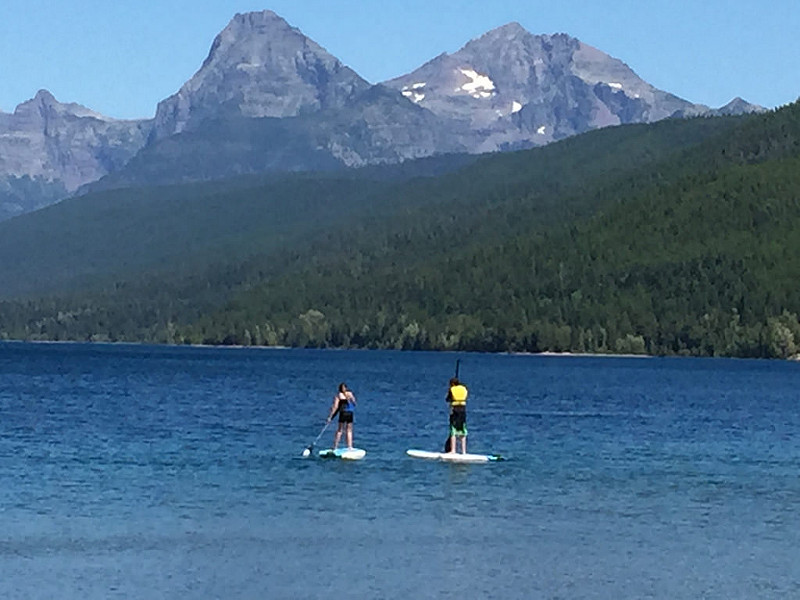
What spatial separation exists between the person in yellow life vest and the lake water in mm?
2752

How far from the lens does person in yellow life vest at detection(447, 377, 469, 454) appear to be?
95125 mm

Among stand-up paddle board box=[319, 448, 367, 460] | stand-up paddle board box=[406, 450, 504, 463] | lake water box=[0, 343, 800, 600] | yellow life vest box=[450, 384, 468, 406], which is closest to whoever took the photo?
lake water box=[0, 343, 800, 600]

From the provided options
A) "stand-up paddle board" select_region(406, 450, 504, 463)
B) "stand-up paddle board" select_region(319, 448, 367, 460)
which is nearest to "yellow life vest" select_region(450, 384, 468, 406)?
"stand-up paddle board" select_region(406, 450, 504, 463)

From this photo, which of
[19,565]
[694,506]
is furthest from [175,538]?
[694,506]

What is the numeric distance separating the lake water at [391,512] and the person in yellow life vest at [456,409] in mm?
2752

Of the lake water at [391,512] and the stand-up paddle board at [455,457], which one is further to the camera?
the stand-up paddle board at [455,457]

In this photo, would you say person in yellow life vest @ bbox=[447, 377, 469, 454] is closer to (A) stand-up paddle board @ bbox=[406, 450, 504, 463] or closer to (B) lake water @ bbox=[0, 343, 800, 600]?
(A) stand-up paddle board @ bbox=[406, 450, 504, 463]

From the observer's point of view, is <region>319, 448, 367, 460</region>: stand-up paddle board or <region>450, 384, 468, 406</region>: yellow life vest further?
<region>319, 448, 367, 460</region>: stand-up paddle board

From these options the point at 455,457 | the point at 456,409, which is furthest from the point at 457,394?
the point at 455,457

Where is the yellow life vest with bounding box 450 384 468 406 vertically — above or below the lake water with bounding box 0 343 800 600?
above

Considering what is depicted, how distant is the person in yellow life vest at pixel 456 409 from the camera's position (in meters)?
95.1

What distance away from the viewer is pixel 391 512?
7644cm

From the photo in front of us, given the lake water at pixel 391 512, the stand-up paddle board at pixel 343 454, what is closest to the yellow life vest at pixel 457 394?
the lake water at pixel 391 512

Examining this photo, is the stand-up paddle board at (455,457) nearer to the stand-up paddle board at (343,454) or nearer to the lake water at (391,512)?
the lake water at (391,512)
